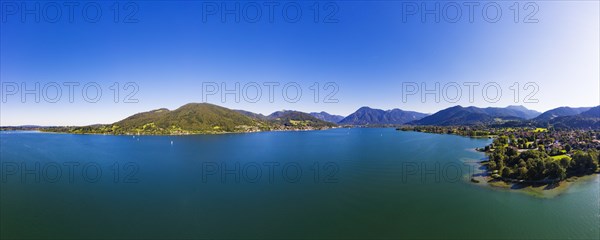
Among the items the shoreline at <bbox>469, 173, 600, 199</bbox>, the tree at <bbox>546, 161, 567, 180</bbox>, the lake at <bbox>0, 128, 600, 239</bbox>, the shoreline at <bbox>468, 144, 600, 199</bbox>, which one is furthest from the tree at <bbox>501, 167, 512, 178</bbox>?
the lake at <bbox>0, 128, 600, 239</bbox>

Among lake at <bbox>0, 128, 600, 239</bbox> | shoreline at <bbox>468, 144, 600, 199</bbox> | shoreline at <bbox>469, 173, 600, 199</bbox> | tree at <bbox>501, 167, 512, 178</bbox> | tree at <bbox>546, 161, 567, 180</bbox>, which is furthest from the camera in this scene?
tree at <bbox>501, 167, 512, 178</bbox>

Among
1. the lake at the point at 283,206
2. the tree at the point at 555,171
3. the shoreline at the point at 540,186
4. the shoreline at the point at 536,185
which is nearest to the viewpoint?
the lake at the point at 283,206

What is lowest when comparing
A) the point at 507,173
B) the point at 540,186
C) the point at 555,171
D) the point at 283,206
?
the point at 283,206

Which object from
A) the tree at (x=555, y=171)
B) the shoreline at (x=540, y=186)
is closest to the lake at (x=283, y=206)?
the shoreline at (x=540, y=186)

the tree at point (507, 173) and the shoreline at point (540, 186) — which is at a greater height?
the tree at point (507, 173)

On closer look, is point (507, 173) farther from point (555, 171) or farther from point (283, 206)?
point (283, 206)

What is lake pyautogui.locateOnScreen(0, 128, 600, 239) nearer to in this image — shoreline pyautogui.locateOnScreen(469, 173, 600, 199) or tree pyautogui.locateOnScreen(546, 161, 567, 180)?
shoreline pyautogui.locateOnScreen(469, 173, 600, 199)

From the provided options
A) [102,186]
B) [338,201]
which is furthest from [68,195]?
[338,201]

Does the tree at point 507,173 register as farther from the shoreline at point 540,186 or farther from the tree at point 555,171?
the tree at point 555,171

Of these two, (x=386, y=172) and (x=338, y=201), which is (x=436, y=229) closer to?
(x=338, y=201)

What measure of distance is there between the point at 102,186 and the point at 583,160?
61.7m

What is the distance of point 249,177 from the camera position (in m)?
36.9

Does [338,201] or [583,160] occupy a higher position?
[583,160]

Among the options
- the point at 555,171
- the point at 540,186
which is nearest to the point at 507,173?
the point at 540,186
